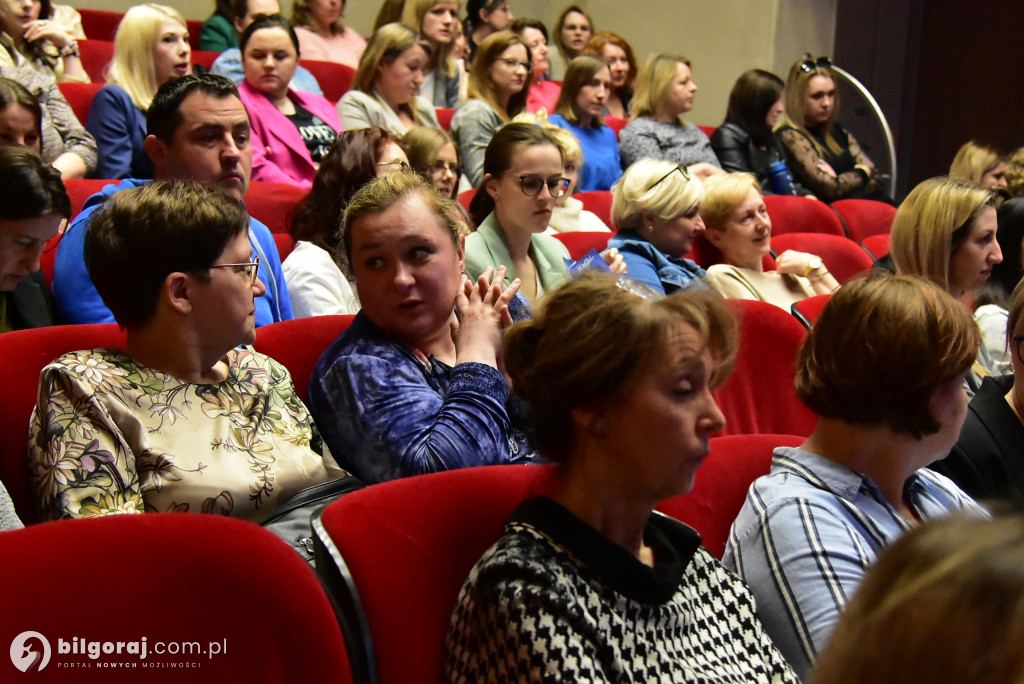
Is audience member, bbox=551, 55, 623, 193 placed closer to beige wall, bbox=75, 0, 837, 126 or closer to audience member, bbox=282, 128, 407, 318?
audience member, bbox=282, 128, 407, 318

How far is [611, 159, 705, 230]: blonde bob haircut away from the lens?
2.68 metres

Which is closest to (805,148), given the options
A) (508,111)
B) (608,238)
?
(508,111)

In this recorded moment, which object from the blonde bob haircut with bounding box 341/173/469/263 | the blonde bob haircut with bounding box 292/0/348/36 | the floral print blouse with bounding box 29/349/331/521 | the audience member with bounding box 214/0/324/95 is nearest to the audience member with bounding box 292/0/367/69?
the blonde bob haircut with bounding box 292/0/348/36

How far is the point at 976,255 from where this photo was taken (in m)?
2.31

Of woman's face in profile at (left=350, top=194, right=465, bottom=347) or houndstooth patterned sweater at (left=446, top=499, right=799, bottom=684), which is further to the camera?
woman's face in profile at (left=350, top=194, right=465, bottom=347)

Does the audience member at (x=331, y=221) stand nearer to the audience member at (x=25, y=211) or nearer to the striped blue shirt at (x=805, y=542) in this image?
the audience member at (x=25, y=211)

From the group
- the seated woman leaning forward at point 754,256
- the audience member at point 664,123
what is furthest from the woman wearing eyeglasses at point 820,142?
the seated woman leaning forward at point 754,256

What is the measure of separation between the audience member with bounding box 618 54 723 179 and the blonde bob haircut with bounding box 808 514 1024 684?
146 inches

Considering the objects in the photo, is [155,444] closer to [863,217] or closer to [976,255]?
[976,255]

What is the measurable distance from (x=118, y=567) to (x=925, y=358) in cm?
93

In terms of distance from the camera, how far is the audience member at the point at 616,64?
5.15 meters

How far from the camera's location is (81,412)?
3.96 ft

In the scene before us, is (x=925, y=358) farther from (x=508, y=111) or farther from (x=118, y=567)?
(x=508, y=111)

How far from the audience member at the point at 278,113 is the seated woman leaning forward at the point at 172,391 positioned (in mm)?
1762
